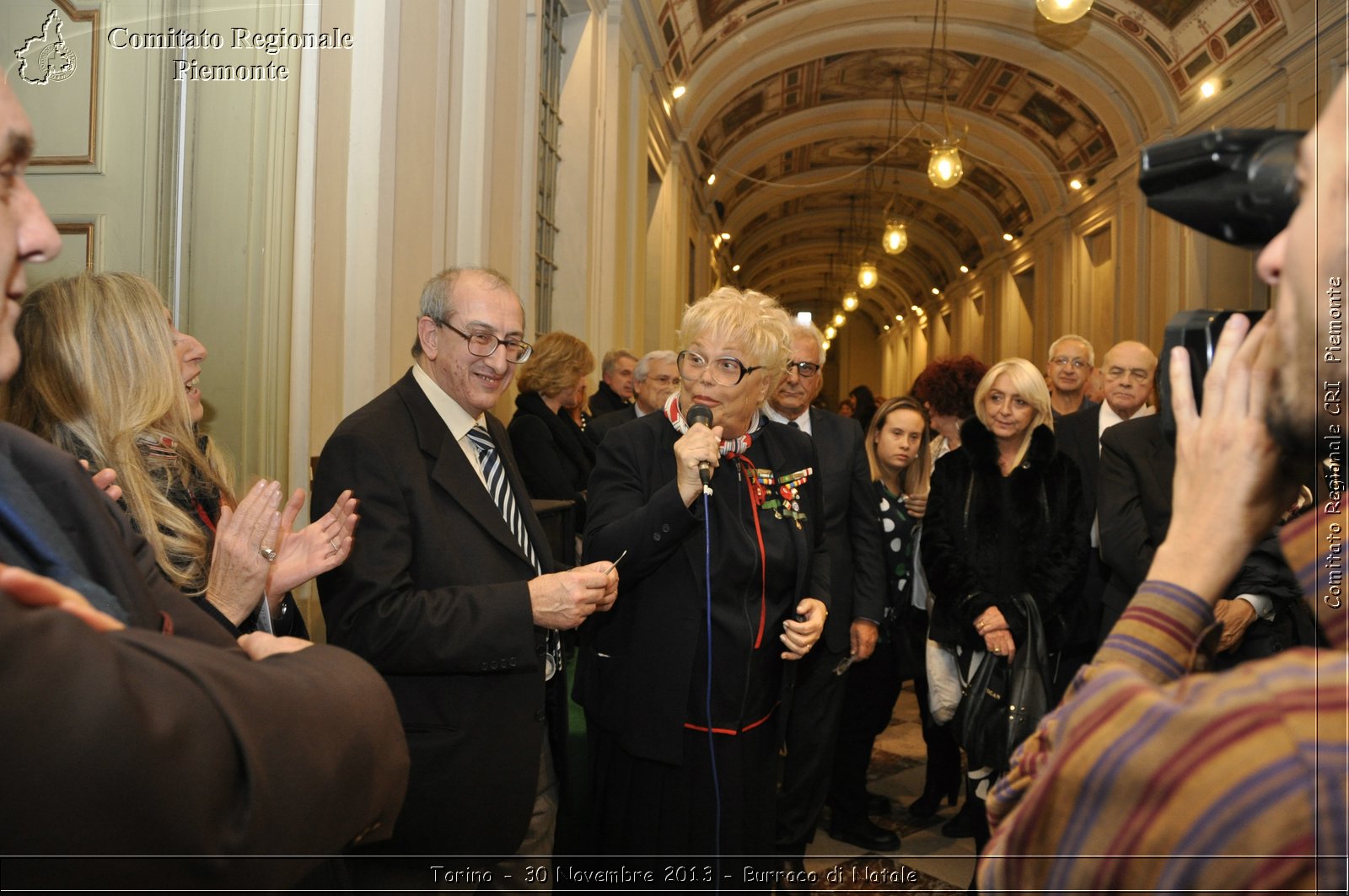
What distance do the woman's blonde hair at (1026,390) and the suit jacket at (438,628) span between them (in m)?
2.30

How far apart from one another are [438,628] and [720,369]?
1.06 m

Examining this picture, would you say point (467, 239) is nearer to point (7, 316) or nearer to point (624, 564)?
point (624, 564)

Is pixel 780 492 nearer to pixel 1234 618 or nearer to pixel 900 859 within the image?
pixel 1234 618

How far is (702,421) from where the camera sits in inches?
97.5

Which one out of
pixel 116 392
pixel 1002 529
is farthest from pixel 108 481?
pixel 1002 529

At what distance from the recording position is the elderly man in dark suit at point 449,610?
2.03 metres

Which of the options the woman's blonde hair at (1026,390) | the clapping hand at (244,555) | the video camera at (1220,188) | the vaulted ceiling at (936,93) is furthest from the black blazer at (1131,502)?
the vaulted ceiling at (936,93)

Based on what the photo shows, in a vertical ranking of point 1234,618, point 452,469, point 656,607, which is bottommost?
point 1234,618

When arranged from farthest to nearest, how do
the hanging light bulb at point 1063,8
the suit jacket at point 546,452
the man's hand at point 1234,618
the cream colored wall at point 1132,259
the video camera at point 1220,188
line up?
the cream colored wall at point 1132,259 → the hanging light bulb at point 1063,8 → the suit jacket at point 546,452 → the man's hand at point 1234,618 → the video camera at point 1220,188

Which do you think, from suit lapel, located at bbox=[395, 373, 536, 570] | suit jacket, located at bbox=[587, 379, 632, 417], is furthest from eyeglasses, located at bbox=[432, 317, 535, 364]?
suit jacket, located at bbox=[587, 379, 632, 417]

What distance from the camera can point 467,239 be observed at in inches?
180

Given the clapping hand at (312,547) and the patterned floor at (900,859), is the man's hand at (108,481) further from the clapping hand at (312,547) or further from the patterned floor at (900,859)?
the patterned floor at (900,859)

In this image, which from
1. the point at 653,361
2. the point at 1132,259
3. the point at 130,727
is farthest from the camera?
the point at 1132,259

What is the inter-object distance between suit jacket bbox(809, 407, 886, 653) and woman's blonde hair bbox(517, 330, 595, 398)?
1839mm
